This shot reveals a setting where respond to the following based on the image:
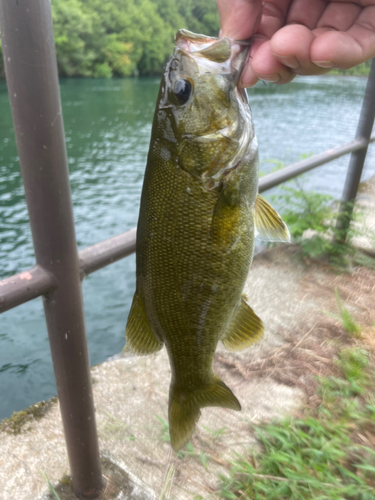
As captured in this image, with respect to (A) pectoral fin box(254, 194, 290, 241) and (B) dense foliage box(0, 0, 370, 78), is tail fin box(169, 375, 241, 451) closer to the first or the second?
(A) pectoral fin box(254, 194, 290, 241)

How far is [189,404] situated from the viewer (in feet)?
4.02

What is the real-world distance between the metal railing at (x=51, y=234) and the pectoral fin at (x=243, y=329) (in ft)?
1.82

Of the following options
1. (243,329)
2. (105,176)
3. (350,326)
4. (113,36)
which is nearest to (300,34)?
(243,329)

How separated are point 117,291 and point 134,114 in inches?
496

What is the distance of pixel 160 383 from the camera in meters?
2.42

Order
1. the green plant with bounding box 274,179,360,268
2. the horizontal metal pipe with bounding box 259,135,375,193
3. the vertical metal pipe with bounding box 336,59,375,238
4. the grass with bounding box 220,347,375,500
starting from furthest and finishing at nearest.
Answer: the green plant with bounding box 274,179,360,268 → the vertical metal pipe with bounding box 336,59,375,238 → the horizontal metal pipe with bounding box 259,135,375,193 → the grass with bounding box 220,347,375,500

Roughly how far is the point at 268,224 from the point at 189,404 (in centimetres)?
60

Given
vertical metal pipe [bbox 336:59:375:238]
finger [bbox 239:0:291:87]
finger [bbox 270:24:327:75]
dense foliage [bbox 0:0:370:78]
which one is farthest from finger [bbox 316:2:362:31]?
dense foliage [bbox 0:0:370:78]

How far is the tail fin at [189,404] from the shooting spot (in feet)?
3.89

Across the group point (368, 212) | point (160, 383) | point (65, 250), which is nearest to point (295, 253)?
point (368, 212)

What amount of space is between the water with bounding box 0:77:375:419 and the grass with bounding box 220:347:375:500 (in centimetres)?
261

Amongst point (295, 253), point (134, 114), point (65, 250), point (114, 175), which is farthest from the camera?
point (134, 114)

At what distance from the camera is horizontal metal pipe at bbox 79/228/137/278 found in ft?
4.70

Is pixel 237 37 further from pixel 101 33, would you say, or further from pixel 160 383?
pixel 101 33
